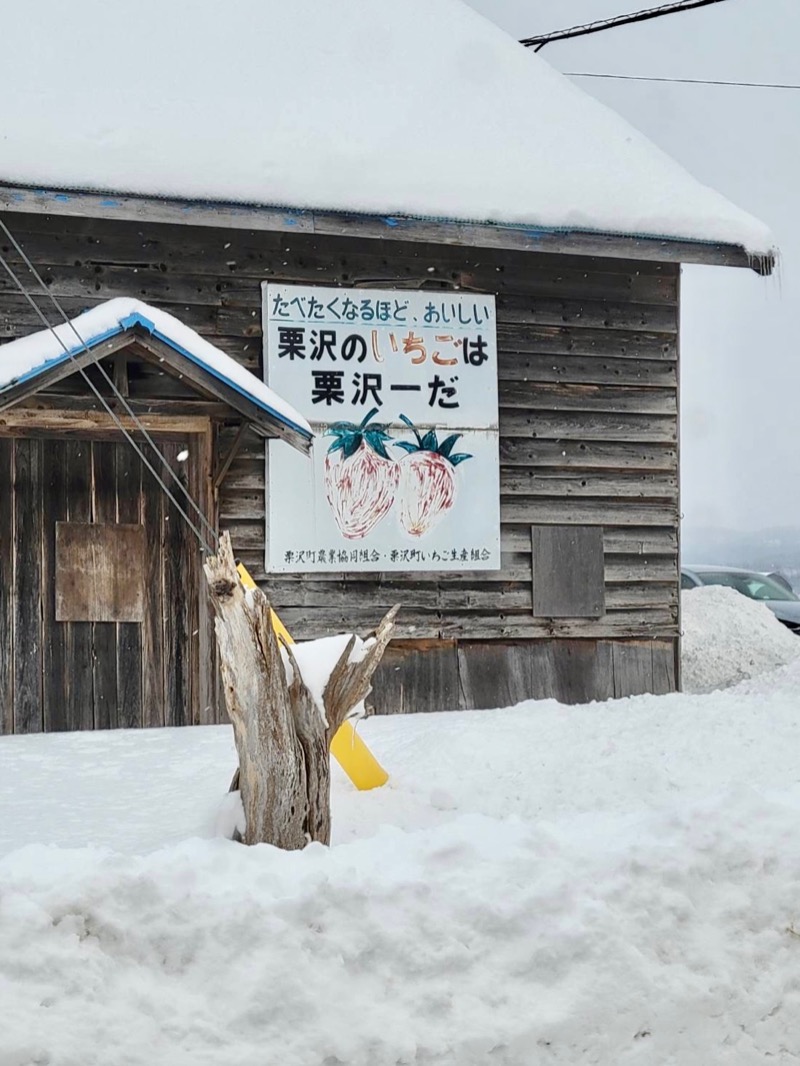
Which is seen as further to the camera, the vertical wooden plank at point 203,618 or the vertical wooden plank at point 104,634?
the vertical wooden plank at point 203,618

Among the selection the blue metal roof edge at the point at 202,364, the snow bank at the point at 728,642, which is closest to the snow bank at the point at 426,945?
the blue metal roof edge at the point at 202,364

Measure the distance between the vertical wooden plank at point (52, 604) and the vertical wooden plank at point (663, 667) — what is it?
475 cm

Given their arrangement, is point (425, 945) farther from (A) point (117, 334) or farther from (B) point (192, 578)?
(B) point (192, 578)

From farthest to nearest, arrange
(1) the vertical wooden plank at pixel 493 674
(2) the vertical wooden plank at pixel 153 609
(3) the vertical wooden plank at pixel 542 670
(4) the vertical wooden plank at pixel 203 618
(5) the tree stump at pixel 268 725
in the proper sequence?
(3) the vertical wooden plank at pixel 542 670 < (1) the vertical wooden plank at pixel 493 674 < (4) the vertical wooden plank at pixel 203 618 < (2) the vertical wooden plank at pixel 153 609 < (5) the tree stump at pixel 268 725

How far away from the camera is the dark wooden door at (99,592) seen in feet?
26.9

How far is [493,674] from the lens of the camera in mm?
9266

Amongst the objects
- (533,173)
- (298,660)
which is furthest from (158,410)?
(298,660)

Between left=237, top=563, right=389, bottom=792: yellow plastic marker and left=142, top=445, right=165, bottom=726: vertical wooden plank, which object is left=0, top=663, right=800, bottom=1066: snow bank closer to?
left=237, top=563, right=389, bottom=792: yellow plastic marker

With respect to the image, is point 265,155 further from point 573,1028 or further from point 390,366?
point 573,1028

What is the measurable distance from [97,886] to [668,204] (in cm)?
729

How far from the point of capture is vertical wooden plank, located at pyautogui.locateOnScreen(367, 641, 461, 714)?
9.06m

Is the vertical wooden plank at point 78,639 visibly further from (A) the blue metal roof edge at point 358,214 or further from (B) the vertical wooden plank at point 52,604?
(A) the blue metal roof edge at point 358,214

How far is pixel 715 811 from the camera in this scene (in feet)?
14.0

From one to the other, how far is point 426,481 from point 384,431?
1.67 ft
